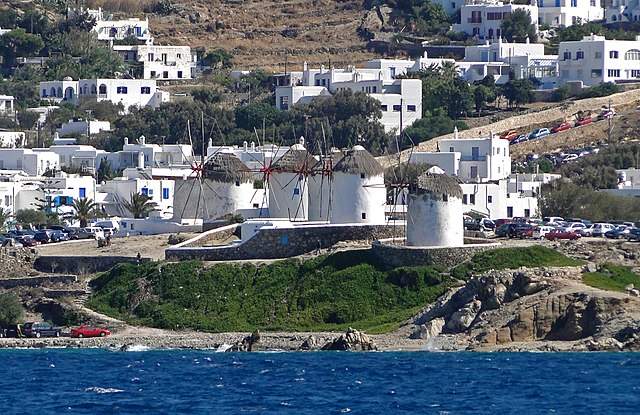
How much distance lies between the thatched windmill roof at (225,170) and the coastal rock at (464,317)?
15.6 metres

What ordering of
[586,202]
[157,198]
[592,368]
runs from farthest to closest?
[157,198]
[586,202]
[592,368]

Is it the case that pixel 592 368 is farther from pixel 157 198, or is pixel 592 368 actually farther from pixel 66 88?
pixel 66 88

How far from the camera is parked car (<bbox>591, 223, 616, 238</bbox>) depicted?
83.6 m

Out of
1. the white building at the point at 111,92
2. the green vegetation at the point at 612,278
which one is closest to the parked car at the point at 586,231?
the green vegetation at the point at 612,278

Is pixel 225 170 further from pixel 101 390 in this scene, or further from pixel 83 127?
pixel 83 127

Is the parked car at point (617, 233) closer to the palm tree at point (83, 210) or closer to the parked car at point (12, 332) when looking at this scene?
the parked car at point (12, 332)

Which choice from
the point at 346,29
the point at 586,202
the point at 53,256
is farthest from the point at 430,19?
the point at 53,256

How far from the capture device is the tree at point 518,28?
135000mm

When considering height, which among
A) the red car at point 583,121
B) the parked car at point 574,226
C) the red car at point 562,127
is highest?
the red car at point 583,121

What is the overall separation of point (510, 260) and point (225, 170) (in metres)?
13.9

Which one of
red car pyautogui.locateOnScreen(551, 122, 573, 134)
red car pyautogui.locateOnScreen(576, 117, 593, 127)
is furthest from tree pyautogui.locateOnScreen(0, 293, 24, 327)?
red car pyautogui.locateOnScreen(576, 117, 593, 127)

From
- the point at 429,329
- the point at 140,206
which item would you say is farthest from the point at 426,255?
the point at 140,206

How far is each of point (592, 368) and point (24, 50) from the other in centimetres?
8010

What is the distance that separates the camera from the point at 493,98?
124 m
